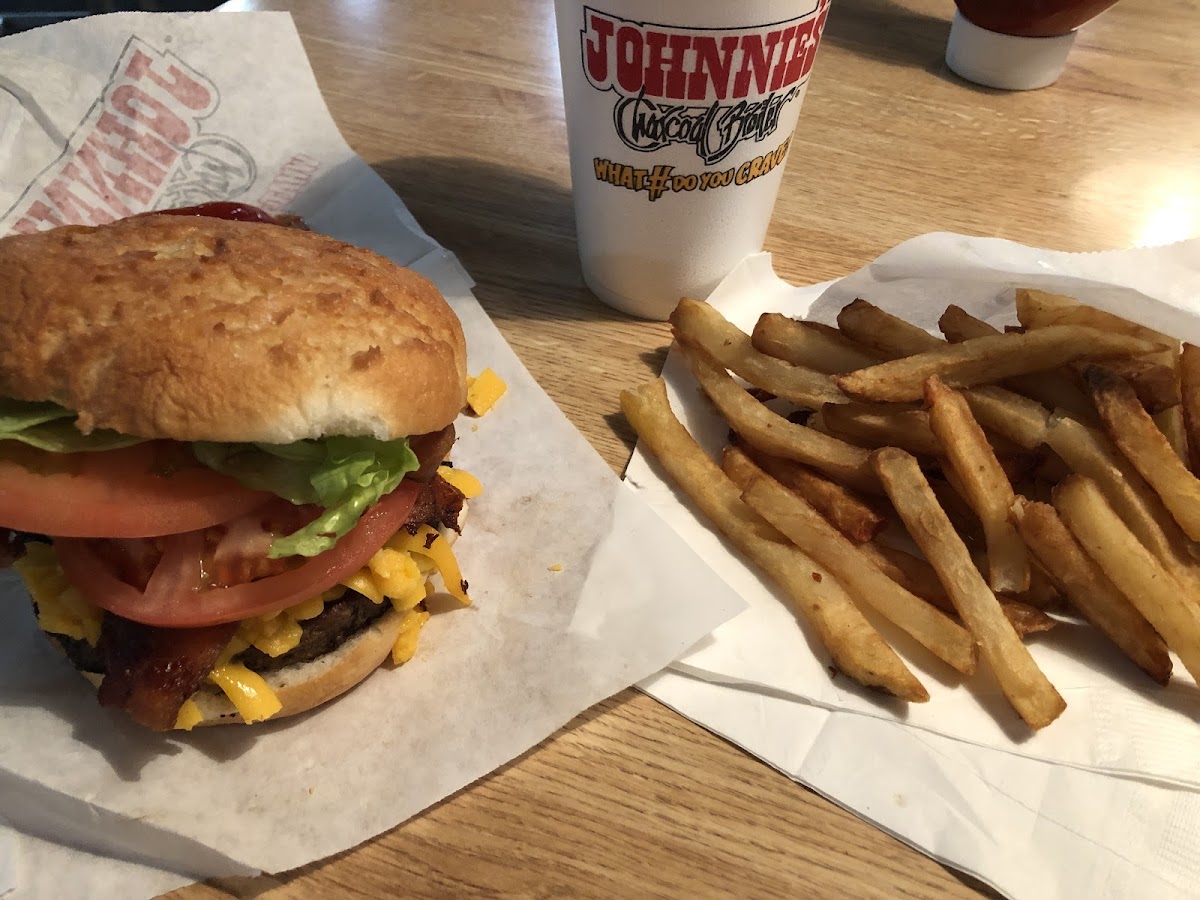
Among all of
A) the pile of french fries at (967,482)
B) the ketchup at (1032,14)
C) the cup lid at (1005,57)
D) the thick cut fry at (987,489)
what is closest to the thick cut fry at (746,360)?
the pile of french fries at (967,482)

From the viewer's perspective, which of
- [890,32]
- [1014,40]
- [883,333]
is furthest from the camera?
[890,32]

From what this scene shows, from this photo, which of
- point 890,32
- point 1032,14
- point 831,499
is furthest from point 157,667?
point 890,32

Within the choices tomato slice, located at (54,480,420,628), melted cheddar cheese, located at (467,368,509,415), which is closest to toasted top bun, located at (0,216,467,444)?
tomato slice, located at (54,480,420,628)

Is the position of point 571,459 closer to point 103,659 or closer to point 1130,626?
point 103,659

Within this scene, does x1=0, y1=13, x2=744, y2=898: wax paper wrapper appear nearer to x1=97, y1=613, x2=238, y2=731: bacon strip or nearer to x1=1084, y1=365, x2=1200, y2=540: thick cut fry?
x1=97, y1=613, x2=238, y2=731: bacon strip

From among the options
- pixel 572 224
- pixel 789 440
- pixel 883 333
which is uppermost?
pixel 883 333

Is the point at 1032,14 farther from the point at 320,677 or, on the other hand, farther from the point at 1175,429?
the point at 320,677

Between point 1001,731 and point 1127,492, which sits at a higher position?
point 1127,492
